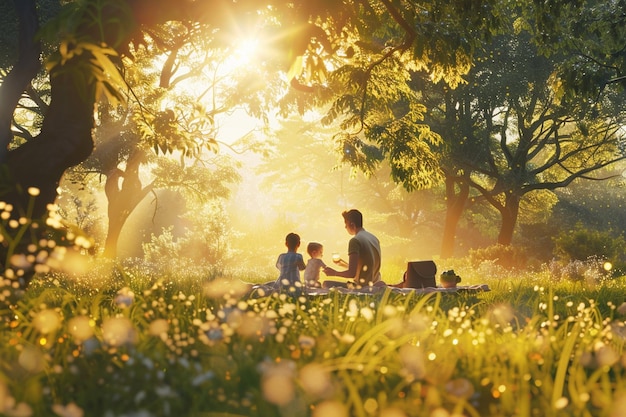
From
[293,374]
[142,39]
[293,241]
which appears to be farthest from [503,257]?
[293,374]

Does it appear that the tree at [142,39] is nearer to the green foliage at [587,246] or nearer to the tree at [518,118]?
the green foliage at [587,246]

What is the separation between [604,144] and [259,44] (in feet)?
91.2

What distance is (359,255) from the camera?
10625mm

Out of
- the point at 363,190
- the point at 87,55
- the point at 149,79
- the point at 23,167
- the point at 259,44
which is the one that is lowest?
the point at 23,167

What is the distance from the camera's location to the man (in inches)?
415

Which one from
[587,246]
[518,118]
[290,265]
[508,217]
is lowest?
[290,265]

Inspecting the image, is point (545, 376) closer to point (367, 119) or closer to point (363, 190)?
Result: point (367, 119)

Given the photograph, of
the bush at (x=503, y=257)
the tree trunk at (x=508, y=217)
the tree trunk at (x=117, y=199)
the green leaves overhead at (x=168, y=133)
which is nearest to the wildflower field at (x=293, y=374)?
the green leaves overhead at (x=168, y=133)

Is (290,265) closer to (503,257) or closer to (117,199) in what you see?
(503,257)

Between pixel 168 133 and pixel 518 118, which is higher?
pixel 518 118

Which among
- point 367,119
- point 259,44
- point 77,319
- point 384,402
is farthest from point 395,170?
point 384,402

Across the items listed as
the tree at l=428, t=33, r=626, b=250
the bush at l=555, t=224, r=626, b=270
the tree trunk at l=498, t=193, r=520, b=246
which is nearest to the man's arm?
the bush at l=555, t=224, r=626, b=270

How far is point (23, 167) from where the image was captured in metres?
6.71

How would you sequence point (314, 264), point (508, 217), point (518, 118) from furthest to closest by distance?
point (508, 217) → point (518, 118) → point (314, 264)
